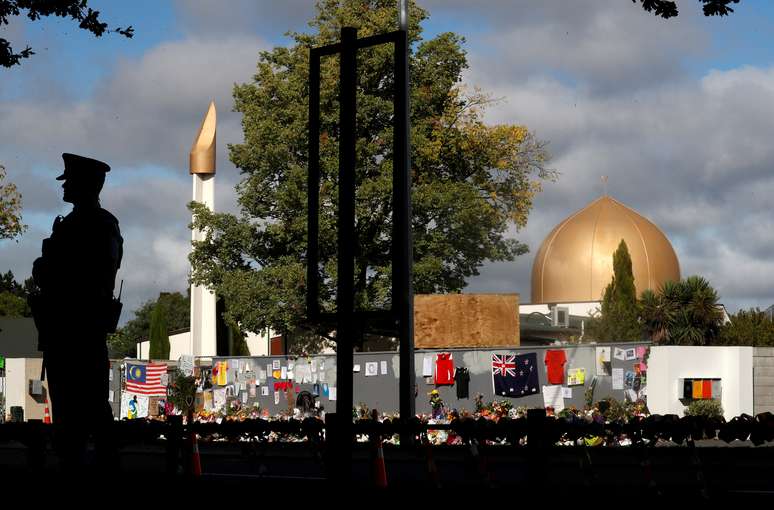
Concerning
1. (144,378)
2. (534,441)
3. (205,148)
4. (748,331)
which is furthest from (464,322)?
(205,148)

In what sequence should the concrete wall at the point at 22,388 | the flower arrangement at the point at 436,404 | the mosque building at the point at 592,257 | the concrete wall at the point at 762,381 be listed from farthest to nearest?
the mosque building at the point at 592,257 → the concrete wall at the point at 22,388 → the concrete wall at the point at 762,381 → the flower arrangement at the point at 436,404

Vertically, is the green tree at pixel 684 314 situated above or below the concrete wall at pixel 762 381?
above

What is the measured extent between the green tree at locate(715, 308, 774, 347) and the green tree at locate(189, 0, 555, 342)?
52.7 feet

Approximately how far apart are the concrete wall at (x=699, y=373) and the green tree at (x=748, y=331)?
26662 mm

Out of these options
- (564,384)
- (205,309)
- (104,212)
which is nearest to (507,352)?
(564,384)

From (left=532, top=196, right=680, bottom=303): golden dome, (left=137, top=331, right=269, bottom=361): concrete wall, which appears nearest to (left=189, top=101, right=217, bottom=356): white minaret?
(left=137, top=331, right=269, bottom=361): concrete wall

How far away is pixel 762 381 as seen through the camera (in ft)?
102

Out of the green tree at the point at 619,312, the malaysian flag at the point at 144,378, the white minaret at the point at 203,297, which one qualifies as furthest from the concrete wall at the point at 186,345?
the malaysian flag at the point at 144,378

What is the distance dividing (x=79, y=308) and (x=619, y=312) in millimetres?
46827

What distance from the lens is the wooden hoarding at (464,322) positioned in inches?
1291

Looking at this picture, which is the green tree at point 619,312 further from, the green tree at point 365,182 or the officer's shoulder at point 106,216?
the officer's shoulder at point 106,216

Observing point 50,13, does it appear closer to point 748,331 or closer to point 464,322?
point 464,322

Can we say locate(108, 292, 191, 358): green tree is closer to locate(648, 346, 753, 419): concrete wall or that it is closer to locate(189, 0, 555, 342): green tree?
locate(189, 0, 555, 342): green tree

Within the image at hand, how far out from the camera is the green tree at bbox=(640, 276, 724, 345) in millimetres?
50188
